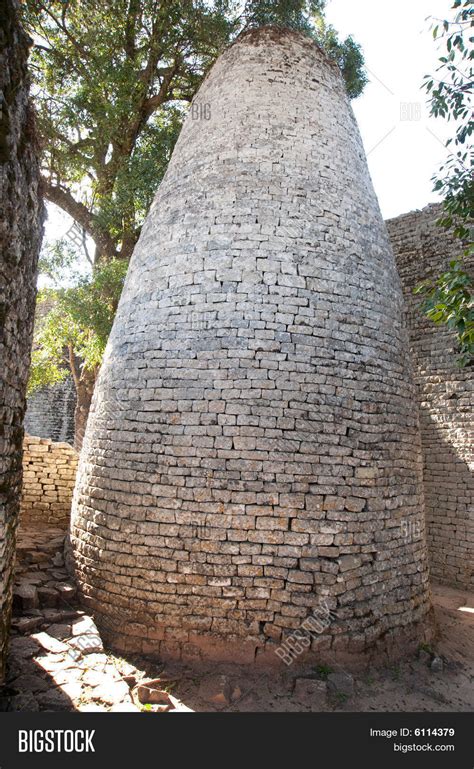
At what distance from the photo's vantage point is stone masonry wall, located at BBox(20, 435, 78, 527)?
7508 millimetres

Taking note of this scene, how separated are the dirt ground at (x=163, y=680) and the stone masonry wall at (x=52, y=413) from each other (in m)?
11.7

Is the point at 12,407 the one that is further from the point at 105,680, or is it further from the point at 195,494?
the point at 105,680

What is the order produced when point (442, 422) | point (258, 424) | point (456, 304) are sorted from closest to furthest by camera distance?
point (258, 424) → point (456, 304) → point (442, 422)

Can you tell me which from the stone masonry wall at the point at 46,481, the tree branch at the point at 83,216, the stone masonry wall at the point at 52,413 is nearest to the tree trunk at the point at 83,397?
the tree branch at the point at 83,216

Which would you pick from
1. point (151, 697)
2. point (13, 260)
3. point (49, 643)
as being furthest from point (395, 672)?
point (13, 260)

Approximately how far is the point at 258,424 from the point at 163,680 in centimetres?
238

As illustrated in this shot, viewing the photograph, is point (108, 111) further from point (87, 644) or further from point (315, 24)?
point (87, 644)

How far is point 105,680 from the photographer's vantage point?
145 inches

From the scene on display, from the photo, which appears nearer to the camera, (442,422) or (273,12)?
(442,422)

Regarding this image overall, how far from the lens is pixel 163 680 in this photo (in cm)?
391

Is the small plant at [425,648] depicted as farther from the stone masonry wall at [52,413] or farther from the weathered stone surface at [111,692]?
the stone masonry wall at [52,413]

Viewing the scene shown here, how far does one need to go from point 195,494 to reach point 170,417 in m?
0.81

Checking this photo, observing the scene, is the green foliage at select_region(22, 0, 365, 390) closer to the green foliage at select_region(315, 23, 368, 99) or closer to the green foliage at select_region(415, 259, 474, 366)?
the green foliage at select_region(315, 23, 368, 99)
